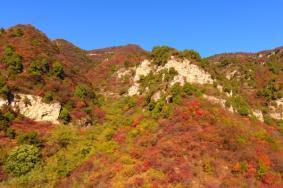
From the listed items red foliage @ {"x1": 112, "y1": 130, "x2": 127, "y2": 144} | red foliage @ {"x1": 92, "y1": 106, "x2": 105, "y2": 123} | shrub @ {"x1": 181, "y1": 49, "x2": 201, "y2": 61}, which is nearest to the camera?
red foliage @ {"x1": 112, "y1": 130, "x2": 127, "y2": 144}

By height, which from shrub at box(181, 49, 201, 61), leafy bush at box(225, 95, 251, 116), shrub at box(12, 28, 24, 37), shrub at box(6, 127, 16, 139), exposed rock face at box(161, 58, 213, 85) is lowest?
shrub at box(6, 127, 16, 139)

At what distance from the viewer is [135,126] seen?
51906 mm

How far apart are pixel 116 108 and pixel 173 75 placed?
16.5 meters

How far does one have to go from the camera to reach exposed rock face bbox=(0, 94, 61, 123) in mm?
54750

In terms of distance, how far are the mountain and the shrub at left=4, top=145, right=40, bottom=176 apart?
14 centimetres

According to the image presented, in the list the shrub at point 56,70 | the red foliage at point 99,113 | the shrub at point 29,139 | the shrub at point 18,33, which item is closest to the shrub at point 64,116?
the red foliage at point 99,113

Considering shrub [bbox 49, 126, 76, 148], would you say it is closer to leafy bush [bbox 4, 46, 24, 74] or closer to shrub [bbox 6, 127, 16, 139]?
shrub [bbox 6, 127, 16, 139]

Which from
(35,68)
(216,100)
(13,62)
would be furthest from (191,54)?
(13,62)

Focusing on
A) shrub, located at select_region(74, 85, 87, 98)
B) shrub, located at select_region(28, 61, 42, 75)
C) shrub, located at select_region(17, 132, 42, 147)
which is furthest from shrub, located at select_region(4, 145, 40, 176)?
shrub, located at select_region(74, 85, 87, 98)

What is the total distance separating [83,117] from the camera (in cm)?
6047

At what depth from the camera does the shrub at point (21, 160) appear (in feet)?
135

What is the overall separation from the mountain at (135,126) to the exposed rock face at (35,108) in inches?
7.4

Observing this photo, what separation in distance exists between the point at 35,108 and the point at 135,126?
2099 centimetres

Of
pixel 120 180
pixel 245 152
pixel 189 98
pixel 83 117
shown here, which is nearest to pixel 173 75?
pixel 189 98
